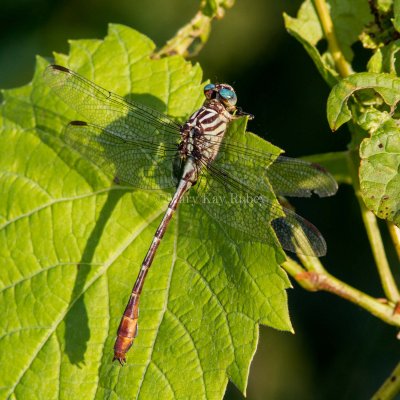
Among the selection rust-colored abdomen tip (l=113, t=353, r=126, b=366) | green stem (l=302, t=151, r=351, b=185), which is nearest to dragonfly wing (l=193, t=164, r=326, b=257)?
green stem (l=302, t=151, r=351, b=185)

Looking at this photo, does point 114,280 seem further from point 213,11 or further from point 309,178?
point 213,11

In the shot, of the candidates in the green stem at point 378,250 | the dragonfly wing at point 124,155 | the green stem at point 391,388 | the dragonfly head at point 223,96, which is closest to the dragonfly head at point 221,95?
the dragonfly head at point 223,96

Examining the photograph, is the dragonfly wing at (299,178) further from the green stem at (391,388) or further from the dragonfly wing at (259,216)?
the green stem at (391,388)

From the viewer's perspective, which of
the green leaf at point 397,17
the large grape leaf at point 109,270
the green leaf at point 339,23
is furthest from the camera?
the green leaf at point 339,23

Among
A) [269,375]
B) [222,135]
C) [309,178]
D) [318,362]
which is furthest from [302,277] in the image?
[269,375]

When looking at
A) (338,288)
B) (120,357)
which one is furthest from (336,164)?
(120,357)

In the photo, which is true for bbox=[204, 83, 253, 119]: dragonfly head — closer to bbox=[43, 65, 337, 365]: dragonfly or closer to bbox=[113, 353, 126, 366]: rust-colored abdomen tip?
bbox=[43, 65, 337, 365]: dragonfly
